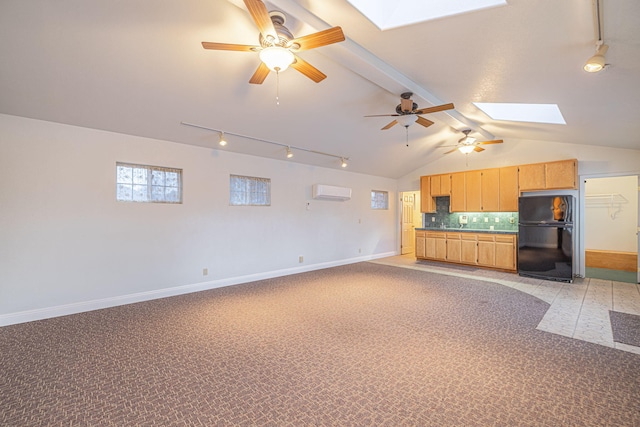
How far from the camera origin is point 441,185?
23.4 feet

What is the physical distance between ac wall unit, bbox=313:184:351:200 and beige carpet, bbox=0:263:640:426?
2.95 metres

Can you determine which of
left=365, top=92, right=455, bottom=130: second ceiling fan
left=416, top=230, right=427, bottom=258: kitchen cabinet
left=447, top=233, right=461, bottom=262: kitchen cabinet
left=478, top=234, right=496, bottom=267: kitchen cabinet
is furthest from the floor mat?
left=416, top=230, right=427, bottom=258: kitchen cabinet

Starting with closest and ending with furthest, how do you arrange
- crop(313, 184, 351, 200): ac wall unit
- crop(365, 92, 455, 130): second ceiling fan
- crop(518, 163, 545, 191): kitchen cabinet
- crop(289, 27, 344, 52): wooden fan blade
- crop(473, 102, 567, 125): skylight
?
crop(289, 27, 344, 52): wooden fan blade, crop(365, 92, 455, 130): second ceiling fan, crop(473, 102, 567, 125): skylight, crop(518, 163, 545, 191): kitchen cabinet, crop(313, 184, 351, 200): ac wall unit

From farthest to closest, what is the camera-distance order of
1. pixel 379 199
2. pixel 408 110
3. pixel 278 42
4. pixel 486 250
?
pixel 379 199 → pixel 486 250 → pixel 408 110 → pixel 278 42

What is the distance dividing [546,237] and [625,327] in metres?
2.54

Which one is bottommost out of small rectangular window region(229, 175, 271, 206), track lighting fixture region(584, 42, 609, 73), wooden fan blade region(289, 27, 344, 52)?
small rectangular window region(229, 175, 271, 206)

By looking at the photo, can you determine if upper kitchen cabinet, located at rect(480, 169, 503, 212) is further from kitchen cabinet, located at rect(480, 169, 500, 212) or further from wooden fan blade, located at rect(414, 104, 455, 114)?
wooden fan blade, located at rect(414, 104, 455, 114)

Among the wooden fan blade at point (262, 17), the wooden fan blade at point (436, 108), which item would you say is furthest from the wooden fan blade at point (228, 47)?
the wooden fan blade at point (436, 108)

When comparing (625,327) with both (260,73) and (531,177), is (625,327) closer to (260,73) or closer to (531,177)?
(531,177)

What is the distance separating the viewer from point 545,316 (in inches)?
135

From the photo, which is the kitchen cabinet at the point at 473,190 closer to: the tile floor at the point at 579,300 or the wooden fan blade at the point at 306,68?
the tile floor at the point at 579,300

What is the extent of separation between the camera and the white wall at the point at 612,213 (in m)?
6.23

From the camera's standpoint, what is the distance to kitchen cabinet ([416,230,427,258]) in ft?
23.8

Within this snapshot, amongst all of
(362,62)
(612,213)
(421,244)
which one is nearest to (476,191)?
(421,244)
